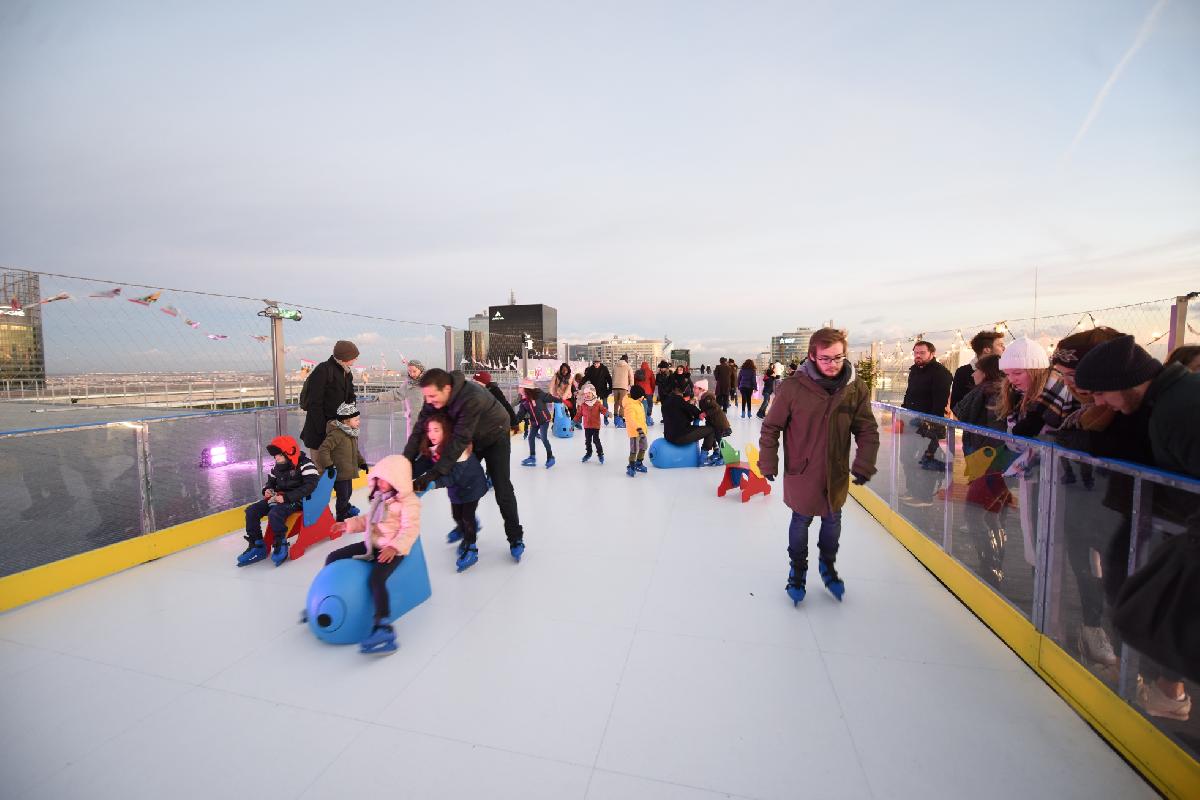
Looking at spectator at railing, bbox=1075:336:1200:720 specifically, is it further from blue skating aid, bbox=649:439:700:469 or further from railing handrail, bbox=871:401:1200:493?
blue skating aid, bbox=649:439:700:469

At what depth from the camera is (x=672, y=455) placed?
6.70m

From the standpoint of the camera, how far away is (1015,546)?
2.47 metres

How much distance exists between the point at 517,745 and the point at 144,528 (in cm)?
373

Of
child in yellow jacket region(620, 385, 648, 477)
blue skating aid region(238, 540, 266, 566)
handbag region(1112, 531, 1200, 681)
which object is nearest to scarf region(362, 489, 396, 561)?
blue skating aid region(238, 540, 266, 566)

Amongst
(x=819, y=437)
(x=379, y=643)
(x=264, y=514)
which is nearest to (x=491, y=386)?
(x=264, y=514)

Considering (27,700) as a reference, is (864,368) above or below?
above

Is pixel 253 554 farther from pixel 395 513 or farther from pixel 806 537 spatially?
pixel 806 537

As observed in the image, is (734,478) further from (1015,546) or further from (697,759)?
(697,759)

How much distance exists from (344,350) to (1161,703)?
5.12 meters

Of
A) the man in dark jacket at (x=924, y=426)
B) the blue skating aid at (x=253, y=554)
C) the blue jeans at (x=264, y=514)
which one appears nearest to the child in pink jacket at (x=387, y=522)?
the blue jeans at (x=264, y=514)

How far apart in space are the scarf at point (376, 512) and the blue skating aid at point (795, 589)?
2404 mm

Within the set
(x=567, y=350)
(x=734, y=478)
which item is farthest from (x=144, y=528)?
(x=567, y=350)

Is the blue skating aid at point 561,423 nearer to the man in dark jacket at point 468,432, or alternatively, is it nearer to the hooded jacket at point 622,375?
the hooded jacket at point 622,375

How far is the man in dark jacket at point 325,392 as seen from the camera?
4.05 meters
